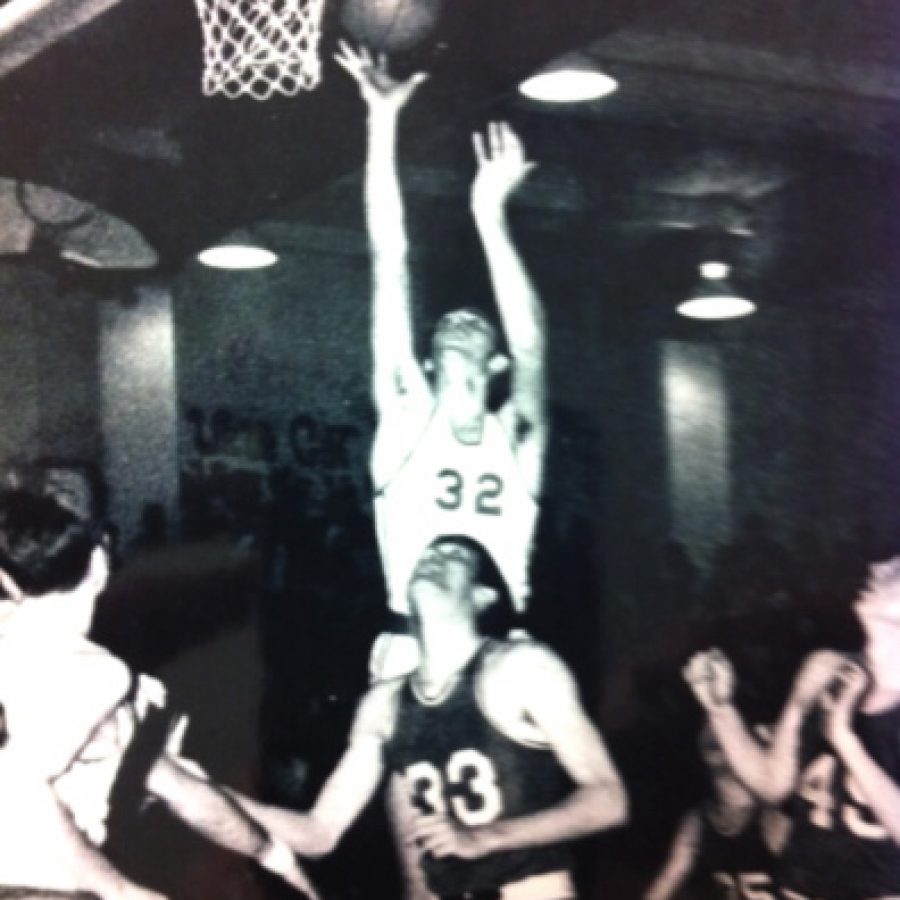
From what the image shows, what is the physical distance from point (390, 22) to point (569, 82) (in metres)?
0.22

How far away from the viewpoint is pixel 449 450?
171 cm

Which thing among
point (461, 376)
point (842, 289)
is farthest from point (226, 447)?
point (842, 289)

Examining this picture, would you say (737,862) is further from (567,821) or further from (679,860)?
(567,821)

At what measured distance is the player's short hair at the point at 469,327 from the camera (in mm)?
1709

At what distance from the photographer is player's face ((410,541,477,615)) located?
1.70 metres

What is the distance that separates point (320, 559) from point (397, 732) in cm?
21

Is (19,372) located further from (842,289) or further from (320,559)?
(842,289)

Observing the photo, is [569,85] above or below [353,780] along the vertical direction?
above

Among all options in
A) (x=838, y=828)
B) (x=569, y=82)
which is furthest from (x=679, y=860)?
(x=569, y=82)

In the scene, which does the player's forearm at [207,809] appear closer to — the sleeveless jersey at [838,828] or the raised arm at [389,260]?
the raised arm at [389,260]

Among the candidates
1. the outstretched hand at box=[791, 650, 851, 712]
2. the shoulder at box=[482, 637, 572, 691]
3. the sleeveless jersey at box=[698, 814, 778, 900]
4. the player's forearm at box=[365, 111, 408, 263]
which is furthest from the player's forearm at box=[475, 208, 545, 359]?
the sleeveless jersey at box=[698, 814, 778, 900]

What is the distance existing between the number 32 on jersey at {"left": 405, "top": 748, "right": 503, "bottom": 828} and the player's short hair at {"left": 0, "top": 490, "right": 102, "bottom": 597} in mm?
504

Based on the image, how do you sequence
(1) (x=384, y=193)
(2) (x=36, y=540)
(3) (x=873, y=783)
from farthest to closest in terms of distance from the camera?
(2) (x=36, y=540), (1) (x=384, y=193), (3) (x=873, y=783)

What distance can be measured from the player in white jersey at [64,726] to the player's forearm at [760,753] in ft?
1.85
